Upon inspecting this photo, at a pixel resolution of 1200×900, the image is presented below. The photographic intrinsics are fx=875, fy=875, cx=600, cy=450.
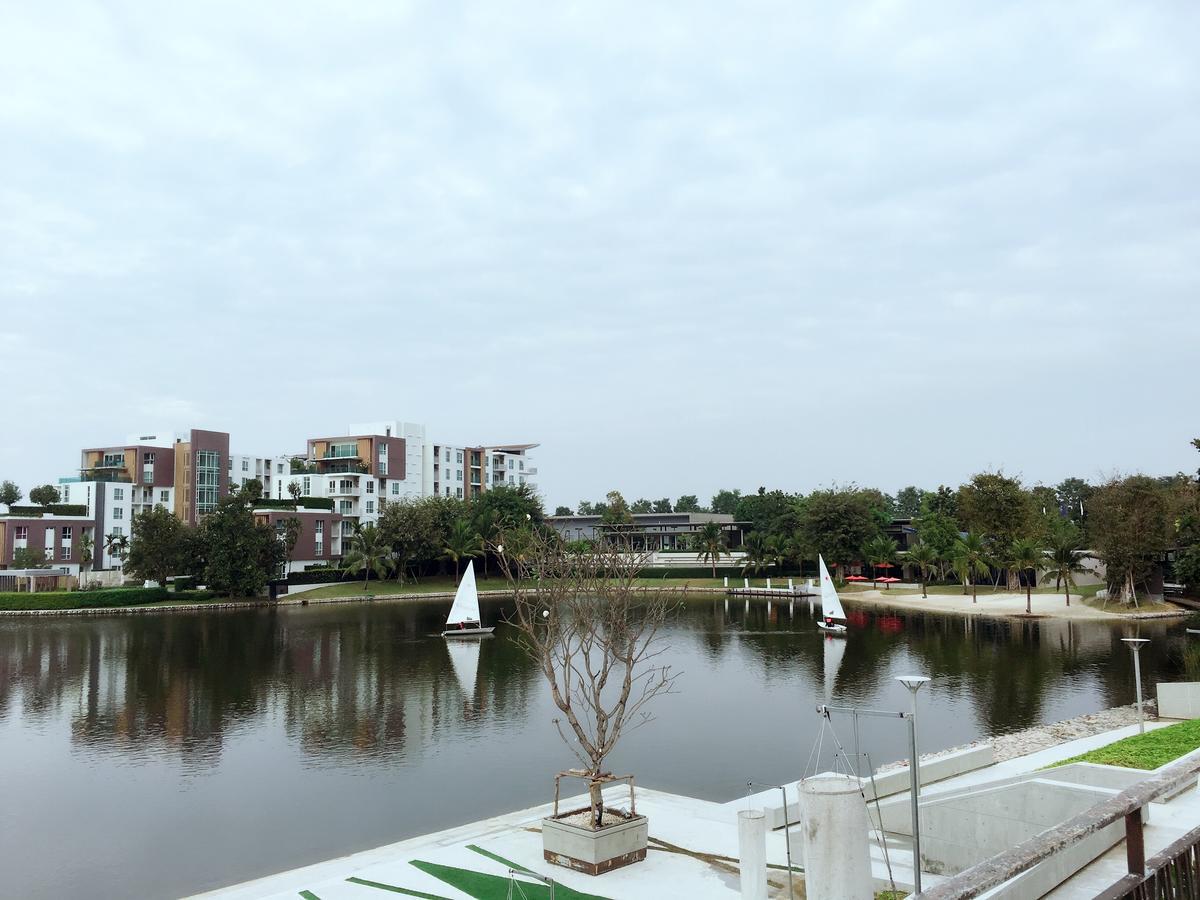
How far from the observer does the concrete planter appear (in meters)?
11.8

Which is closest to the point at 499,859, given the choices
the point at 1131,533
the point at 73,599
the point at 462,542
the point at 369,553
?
the point at 1131,533

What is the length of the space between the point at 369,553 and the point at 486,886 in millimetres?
66119

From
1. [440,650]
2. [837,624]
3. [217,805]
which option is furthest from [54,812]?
[837,624]

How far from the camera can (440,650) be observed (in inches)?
1613

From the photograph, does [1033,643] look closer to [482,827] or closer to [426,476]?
[482,827]

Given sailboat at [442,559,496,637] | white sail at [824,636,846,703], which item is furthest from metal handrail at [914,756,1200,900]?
sailboat at [442,559,496,637]

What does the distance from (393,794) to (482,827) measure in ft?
14.9

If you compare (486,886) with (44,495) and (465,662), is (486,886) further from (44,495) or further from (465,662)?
(44,495)

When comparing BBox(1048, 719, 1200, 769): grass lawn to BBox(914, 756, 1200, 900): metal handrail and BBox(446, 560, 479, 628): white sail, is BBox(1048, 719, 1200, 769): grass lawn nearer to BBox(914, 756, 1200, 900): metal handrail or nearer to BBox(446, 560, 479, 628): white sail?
BBox(914, 756, 1200, 900): metal handrail

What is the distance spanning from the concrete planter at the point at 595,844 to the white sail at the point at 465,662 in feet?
58.0

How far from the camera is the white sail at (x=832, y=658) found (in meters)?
30.8

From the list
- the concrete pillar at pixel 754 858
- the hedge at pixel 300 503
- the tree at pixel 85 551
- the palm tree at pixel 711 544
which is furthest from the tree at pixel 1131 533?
the tree at pixel 85 551

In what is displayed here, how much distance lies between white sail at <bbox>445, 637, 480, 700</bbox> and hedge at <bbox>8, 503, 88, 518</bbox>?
51.8m

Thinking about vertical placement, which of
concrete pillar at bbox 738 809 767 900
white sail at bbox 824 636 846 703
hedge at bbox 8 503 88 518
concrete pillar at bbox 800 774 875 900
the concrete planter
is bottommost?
white sail at bbox 824 636 846 703
